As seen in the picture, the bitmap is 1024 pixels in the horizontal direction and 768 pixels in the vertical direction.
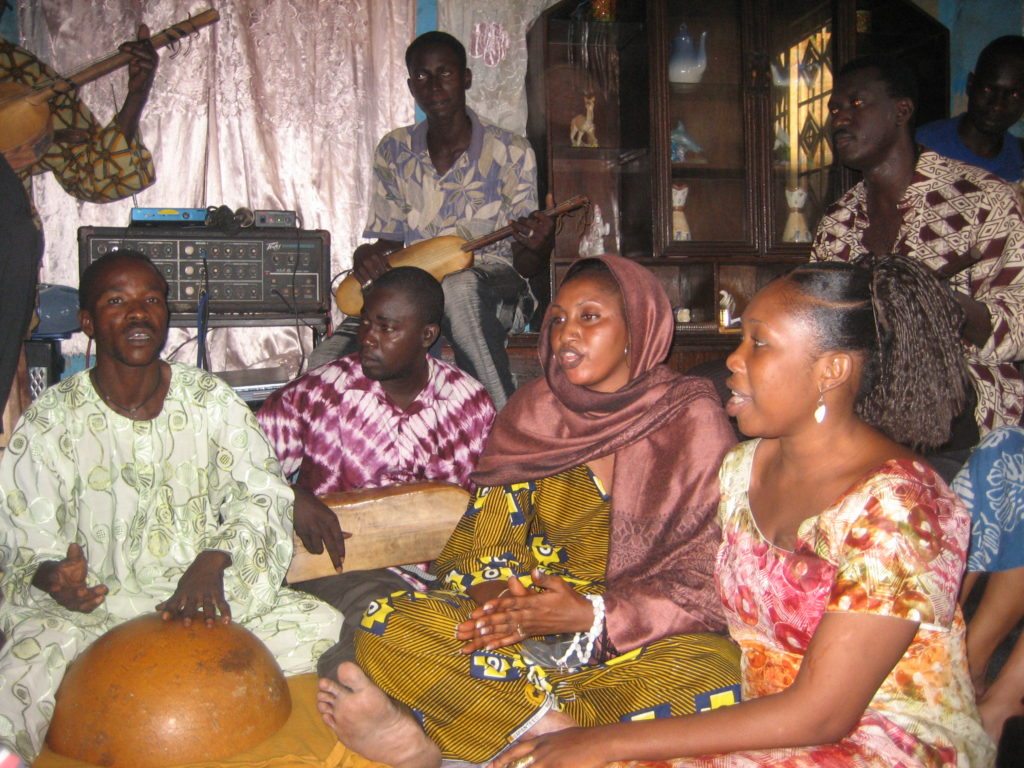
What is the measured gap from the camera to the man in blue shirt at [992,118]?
4148 millimetres

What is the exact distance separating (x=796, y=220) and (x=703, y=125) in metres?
0.77

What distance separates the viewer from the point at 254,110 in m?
5.04

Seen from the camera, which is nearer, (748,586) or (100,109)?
(748,586)

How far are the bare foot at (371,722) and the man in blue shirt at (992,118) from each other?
11.8 ft

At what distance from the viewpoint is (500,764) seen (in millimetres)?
1626

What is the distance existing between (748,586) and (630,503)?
0.64m

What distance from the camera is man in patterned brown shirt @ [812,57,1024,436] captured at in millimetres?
2697

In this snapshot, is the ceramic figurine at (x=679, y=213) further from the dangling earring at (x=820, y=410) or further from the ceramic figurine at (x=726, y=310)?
the dangling earring at (x=820, y=410)

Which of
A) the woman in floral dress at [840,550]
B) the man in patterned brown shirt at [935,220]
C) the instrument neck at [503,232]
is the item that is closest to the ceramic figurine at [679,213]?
the instrument neck at [503,232]

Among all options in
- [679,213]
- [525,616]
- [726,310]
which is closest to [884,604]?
[525,616]

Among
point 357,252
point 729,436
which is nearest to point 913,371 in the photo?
point 729,436

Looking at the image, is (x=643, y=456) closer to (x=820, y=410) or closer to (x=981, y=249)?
(x=820, y=410)

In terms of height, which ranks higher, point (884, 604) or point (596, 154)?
Result: point (596, 154)

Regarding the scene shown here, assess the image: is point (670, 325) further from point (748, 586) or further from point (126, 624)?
point (126, 624)
